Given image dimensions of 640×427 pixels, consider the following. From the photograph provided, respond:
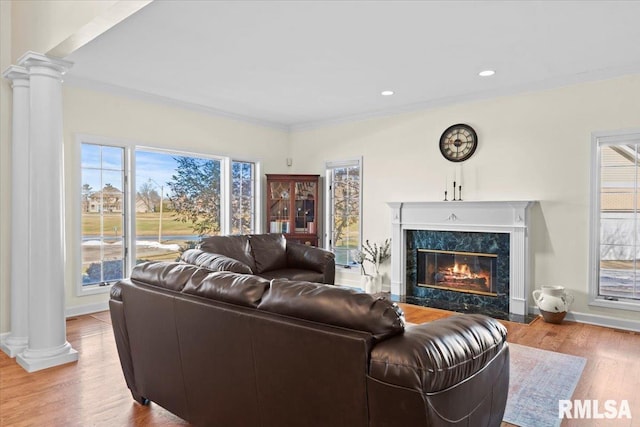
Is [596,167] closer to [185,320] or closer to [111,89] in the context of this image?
[185,320]

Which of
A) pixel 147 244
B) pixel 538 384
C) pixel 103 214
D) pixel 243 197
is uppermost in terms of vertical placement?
pixel 243 197

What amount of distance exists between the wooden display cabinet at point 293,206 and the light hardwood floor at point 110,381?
2966 millimetres

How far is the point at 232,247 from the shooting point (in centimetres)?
454

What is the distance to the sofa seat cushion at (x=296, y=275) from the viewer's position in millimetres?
4484

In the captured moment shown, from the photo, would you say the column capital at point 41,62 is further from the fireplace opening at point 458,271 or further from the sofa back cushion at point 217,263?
the fireplace opening at point 458,271

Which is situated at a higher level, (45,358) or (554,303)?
(554,303)

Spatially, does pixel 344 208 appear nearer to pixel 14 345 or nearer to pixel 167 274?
pixel 14 345

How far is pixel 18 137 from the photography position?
3377mm

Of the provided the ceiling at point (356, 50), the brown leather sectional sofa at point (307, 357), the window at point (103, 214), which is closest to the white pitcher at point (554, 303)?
the ceiling at point (356, 50)

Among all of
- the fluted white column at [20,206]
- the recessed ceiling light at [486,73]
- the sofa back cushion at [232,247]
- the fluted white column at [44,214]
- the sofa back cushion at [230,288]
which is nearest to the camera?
the sofa back cushion at [230,288]

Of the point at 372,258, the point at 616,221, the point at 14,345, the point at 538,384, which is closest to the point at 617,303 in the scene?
the point at 616,221

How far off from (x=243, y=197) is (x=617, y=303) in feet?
16.3

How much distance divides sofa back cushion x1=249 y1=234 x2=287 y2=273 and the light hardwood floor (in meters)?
1.66

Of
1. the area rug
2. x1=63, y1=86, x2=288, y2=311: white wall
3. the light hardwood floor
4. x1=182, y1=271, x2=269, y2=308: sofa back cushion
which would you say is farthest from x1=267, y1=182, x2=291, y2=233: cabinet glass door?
x1=182, y1=271, x2=269, y2=308: sofa back cushion
